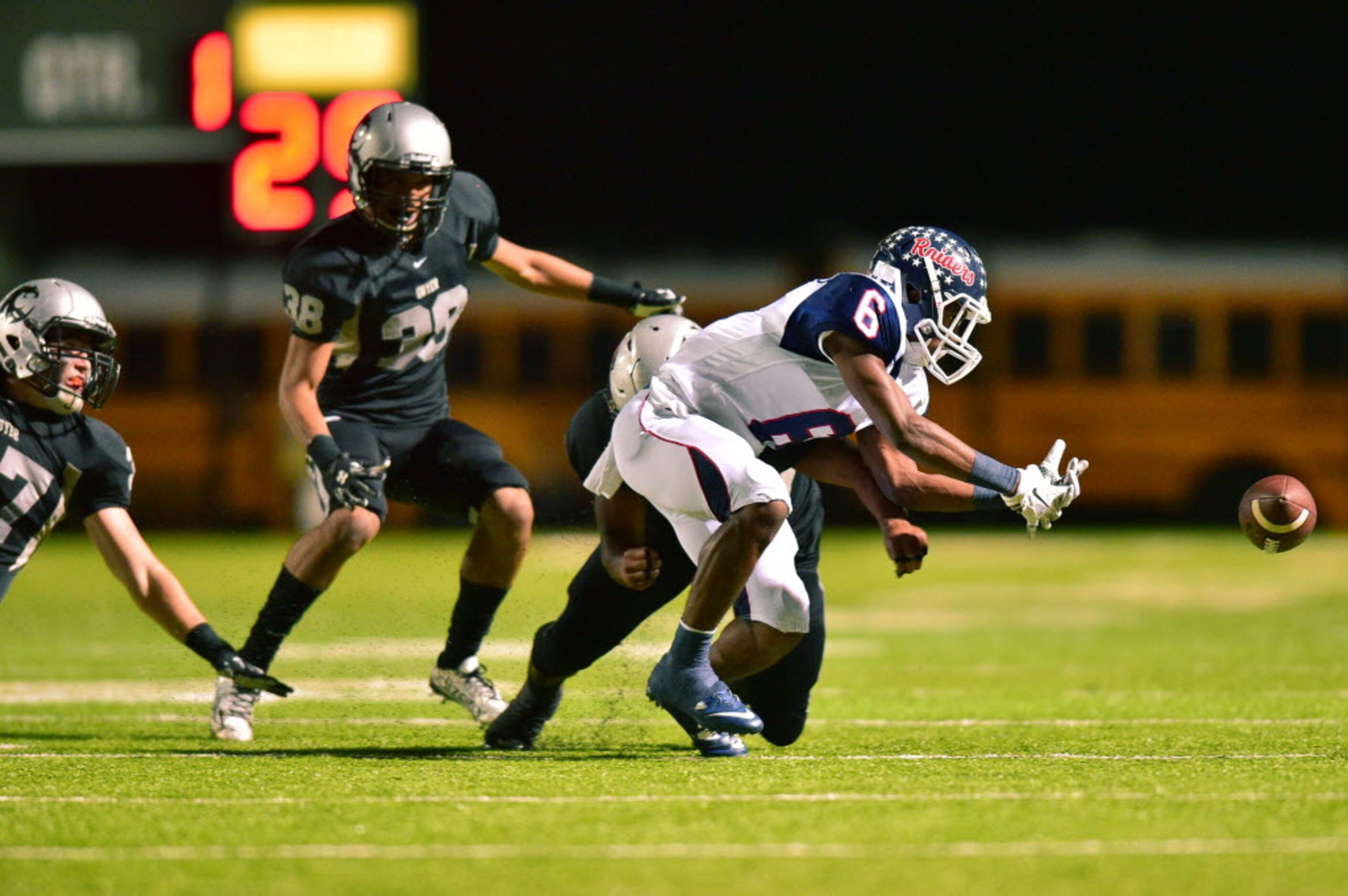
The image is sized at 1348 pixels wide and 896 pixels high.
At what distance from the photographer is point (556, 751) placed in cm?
487

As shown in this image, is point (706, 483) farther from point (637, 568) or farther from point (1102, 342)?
point (1102, 342)

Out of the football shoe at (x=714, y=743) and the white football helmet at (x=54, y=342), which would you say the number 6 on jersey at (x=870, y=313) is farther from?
the white football helmet at (x=54, y=342)

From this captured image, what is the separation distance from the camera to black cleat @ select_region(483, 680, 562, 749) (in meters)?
4.93

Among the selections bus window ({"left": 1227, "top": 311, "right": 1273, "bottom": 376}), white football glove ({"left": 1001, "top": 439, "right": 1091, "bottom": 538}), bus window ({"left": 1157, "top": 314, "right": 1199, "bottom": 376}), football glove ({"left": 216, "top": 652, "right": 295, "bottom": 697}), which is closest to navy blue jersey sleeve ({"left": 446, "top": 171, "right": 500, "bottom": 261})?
football glove ({"left": 216, "top": 652, "right": 295, "bottom": 697})

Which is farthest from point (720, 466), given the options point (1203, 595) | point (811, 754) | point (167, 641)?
point (1203, 595)

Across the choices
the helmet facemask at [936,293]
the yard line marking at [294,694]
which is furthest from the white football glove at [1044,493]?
the yard line marking at [294,694]

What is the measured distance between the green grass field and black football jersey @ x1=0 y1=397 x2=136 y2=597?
1.82ft

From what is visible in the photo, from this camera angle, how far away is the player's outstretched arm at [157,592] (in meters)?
4.88

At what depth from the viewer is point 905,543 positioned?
4590 mm

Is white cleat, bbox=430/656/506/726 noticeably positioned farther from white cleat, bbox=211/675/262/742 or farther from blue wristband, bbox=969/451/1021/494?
blue wristband, bbox=969/451/1021/494

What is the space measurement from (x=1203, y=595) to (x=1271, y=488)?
21.6ft

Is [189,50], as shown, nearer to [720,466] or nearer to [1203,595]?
[1203,595]

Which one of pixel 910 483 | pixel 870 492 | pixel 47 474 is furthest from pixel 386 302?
pixel 910 483

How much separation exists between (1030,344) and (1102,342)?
0.66m
